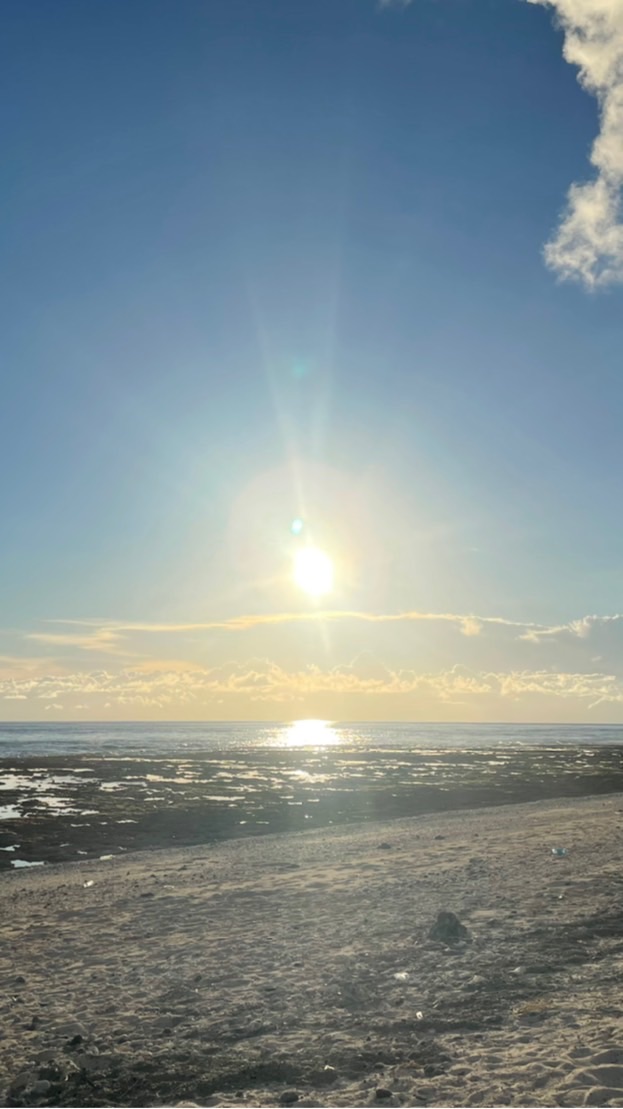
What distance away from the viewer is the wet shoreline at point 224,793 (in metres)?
33.2

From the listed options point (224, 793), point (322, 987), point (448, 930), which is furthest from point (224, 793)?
point (322, 987)

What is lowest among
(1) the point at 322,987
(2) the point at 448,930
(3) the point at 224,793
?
(3) the point at 224,793

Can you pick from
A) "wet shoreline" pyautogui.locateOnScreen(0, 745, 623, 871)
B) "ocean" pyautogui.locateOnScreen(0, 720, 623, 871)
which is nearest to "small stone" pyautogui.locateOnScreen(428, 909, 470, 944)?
"wet shoreline" pyautogui.locateOnScreen(0, 745, 623, 871)

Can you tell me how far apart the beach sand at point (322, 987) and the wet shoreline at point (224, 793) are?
1293 centimetres

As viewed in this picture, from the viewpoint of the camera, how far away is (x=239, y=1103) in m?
7.68

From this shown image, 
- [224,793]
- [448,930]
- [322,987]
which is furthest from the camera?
[224,793]

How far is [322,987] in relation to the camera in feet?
36.3

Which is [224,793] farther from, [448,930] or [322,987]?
[322,987]

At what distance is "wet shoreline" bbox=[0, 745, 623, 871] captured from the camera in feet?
109

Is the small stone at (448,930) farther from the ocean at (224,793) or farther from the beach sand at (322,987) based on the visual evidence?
the ocean at (224,793)

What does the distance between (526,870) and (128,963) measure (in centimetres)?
1085

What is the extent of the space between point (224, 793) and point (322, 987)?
4054 cm

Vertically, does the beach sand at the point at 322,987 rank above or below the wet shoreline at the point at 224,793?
above

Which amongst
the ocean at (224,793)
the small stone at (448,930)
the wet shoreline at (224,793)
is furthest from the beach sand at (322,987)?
the wet shoreline at (224,793)
